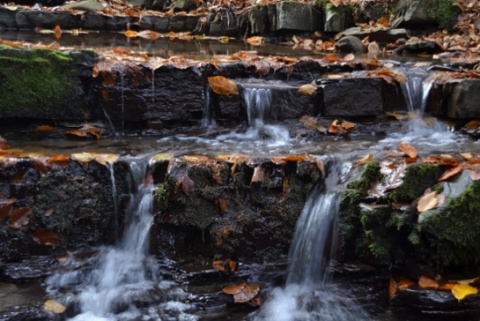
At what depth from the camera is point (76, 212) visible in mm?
3807

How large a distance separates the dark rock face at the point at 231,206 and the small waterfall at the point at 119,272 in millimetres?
160

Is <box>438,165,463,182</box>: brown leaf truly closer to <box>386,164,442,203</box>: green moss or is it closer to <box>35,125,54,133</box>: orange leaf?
<box>386,164,442,203</box>: green moss

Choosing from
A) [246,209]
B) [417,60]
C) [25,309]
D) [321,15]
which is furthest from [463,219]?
[321,15]

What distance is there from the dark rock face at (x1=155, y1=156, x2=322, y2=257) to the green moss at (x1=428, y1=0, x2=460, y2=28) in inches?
249

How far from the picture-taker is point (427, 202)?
335cm

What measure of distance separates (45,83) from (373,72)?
338 centimetres

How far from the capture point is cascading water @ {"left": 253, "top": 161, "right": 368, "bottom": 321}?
3.37m

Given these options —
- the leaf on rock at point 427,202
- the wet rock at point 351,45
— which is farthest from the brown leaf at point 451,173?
the wet rock at point 351,45

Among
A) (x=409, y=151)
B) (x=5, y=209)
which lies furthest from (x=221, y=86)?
(x=5, y=209)

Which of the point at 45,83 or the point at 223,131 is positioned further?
the point at 223,131

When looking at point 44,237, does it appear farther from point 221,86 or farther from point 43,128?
point 221,86

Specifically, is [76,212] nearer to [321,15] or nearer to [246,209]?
[246,209]

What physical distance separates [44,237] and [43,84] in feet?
5.43

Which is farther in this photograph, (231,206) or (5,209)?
(231,206)
